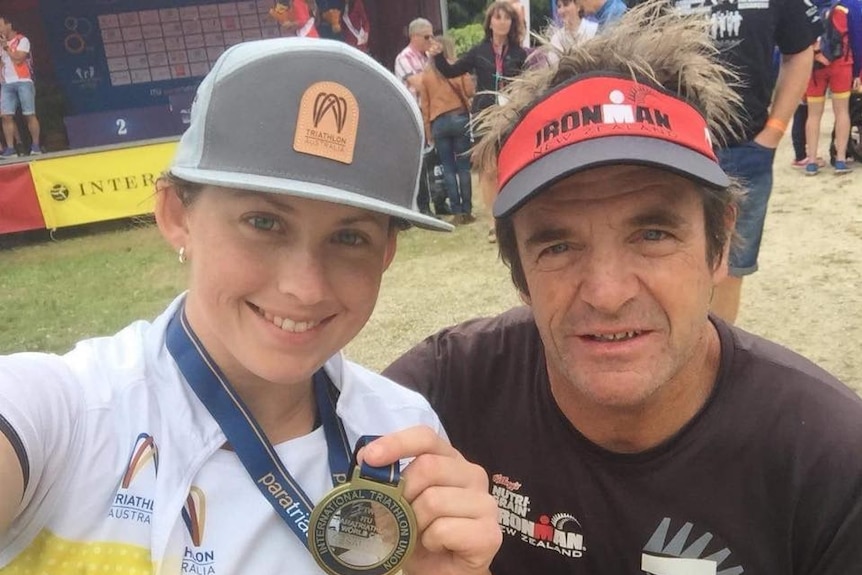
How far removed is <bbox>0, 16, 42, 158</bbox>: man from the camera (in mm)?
11961

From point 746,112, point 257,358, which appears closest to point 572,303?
point 257,358

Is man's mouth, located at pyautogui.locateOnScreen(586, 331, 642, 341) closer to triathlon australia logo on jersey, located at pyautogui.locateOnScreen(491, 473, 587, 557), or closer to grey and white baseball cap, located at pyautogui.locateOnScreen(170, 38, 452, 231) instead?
triathlon australia logo on jersey, located at pyautogui.locateOnScreen(491, 473, 587, 557)

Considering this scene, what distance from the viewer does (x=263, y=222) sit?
139cm

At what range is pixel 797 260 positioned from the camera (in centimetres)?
621

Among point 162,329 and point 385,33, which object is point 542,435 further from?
point 385,33

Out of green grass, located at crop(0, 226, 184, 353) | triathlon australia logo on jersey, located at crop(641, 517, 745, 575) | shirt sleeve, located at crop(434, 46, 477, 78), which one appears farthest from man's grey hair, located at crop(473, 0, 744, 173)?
shirt sleeve, located at crop(434, 46, 477, 78)

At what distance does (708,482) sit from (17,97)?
13.4m

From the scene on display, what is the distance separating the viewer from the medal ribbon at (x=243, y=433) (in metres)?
1.39

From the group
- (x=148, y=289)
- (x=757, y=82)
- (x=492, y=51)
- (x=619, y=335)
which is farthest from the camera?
(x=492, y=51)

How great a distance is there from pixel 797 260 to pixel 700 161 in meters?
5.15

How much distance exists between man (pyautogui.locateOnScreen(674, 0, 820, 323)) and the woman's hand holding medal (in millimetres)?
2765

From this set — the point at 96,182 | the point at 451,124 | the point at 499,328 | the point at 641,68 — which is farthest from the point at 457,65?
the point at 641,68

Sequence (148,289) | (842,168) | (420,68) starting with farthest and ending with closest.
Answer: (420,68) < (842,168) < (148,289)

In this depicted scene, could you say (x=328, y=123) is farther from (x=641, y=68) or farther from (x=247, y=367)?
(x=641, y=68)
